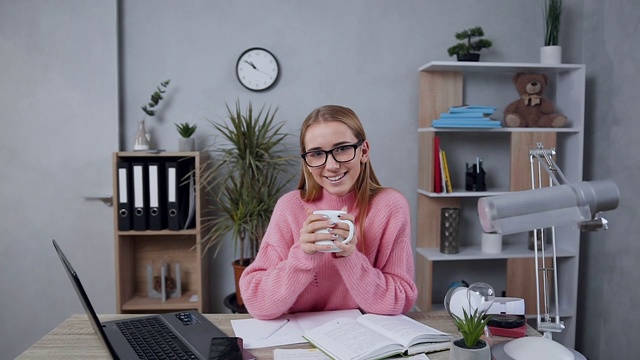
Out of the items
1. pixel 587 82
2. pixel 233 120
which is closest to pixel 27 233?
pixel 233 120

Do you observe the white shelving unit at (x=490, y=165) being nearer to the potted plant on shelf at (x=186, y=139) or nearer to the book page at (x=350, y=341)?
the potted plant on shelf at (x=186, y=139)

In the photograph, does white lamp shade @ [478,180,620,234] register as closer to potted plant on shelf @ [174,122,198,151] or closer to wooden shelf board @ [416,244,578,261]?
wooden shelf board @ [416,244,578,261]

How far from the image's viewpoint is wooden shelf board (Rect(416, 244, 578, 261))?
2922 millimetres

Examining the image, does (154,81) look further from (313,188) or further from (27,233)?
(313,188)

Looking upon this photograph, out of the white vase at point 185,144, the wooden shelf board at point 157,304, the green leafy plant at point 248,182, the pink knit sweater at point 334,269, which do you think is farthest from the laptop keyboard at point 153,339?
the white vase at point 185,144

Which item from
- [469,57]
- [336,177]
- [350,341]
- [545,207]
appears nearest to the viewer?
[545,207]

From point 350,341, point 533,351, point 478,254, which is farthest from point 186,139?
point 533,351

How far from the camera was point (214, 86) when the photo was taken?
3080mm

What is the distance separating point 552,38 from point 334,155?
2134mm

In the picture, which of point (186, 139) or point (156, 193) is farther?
point (186, 139)

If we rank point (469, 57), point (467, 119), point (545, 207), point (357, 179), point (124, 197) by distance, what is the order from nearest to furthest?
point (545, 207), point (357, 179), point (124, 197), point (467, 119), point (469, 57)

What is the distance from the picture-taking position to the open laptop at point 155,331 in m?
1.13

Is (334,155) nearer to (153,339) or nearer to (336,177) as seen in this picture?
(336,177)

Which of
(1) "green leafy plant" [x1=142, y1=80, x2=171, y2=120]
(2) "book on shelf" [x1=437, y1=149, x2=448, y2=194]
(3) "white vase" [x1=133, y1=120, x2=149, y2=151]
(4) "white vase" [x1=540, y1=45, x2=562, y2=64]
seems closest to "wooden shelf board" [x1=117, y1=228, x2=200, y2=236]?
(3) "white vase" [x1=133, y1=120, x2=149, y2=151]
